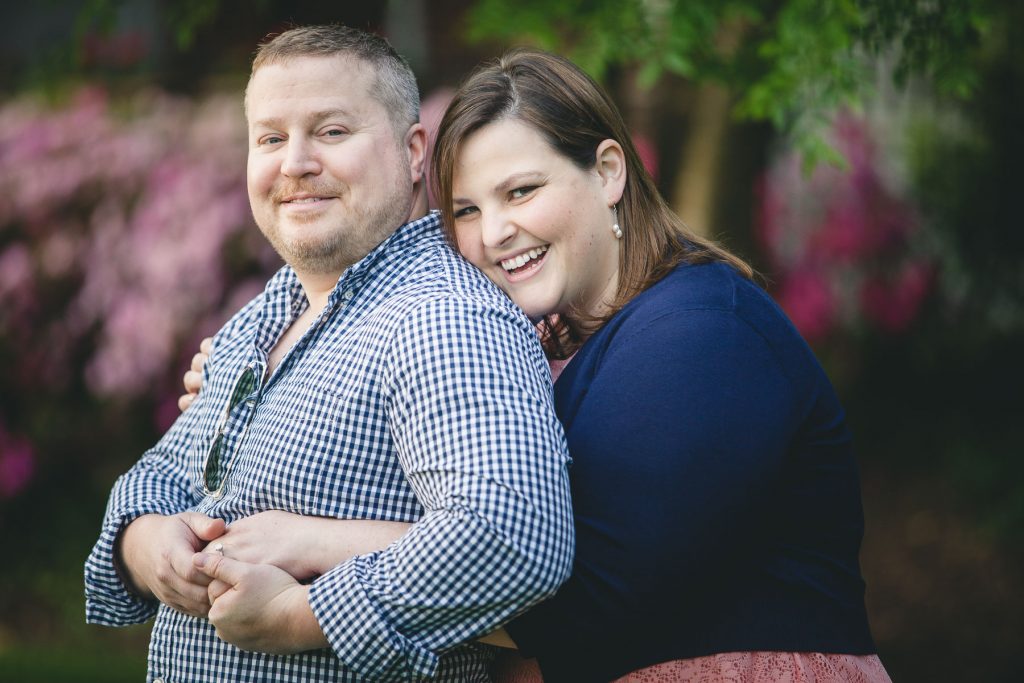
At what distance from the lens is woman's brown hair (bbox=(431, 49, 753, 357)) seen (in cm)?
249

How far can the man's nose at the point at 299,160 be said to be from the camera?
8.29 ft

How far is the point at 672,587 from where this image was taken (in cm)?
208

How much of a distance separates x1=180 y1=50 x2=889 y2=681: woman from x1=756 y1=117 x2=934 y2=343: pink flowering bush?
Result: 466cm

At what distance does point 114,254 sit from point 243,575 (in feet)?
16.8

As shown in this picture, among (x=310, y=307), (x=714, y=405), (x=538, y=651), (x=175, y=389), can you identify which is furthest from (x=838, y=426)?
(x=175, y=389)

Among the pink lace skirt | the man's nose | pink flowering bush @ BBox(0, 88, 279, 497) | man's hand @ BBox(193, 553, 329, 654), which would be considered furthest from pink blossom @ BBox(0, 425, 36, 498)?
the pink lace skirt

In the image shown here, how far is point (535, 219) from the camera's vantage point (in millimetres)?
2492

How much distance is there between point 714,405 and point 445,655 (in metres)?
0.82

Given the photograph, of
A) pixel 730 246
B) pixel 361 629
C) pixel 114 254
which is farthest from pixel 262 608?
pixel 114 254

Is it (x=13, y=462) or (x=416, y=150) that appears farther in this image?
(x=13, y=462)

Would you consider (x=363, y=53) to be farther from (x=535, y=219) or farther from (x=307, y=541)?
(x=307, y=541)

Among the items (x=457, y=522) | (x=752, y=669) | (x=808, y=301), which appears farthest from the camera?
(x=808, y=301)

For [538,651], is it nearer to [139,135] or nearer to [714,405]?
[714,405]

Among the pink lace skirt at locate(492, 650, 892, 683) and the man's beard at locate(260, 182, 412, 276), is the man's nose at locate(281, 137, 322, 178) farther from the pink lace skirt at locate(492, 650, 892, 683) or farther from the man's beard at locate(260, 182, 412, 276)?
the pink lace skirt at locate(492, 650, 892, 683)
